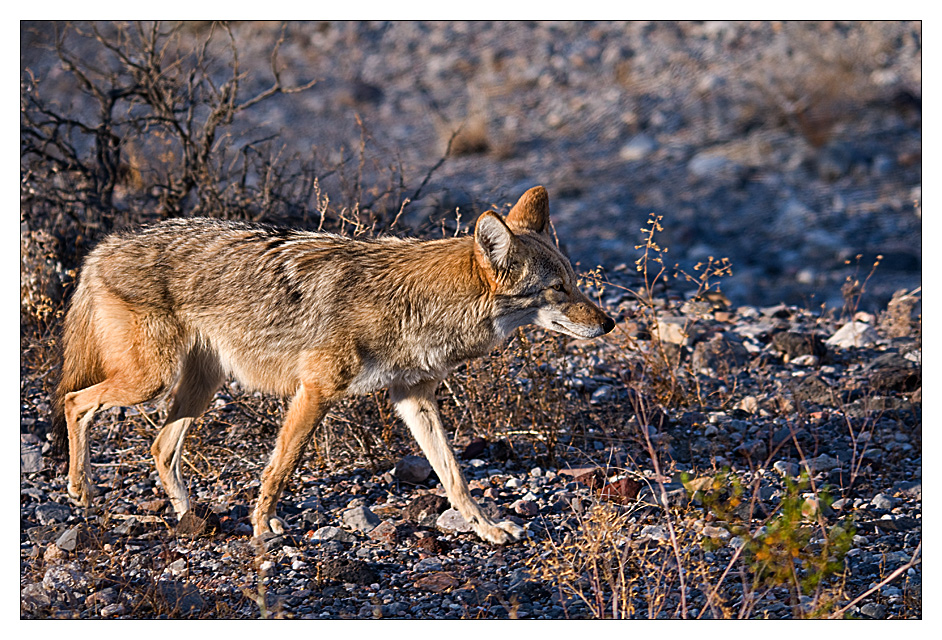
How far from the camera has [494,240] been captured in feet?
15.2

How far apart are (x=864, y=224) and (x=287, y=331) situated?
910 cm

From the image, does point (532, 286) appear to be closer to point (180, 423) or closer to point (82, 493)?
point (180, 423)

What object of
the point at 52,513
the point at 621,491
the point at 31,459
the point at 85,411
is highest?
the point at 85,411

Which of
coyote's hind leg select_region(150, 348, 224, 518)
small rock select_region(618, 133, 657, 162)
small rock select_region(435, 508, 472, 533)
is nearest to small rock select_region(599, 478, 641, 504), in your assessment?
small rock select_region(435, 508, 472, 533)

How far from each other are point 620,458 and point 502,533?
1.33m

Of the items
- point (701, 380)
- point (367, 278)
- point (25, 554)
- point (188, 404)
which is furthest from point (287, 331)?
point (701, 380)

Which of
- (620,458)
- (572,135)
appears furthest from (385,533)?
(572,135)

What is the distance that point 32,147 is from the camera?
25.2 feet

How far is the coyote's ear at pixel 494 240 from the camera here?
452cm

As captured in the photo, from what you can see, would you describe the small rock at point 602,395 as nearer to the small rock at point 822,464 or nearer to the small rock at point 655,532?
the small rock at point 822,464

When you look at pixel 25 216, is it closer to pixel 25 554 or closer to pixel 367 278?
pixel 25 554

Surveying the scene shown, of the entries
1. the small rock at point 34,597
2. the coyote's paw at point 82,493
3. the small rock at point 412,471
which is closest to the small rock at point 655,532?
the small rock at point 412,471

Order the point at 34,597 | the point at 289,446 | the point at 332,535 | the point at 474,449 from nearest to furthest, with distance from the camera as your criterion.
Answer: the point at 34,597, the point at 289,446, the point at 332,535, the point at 474,449

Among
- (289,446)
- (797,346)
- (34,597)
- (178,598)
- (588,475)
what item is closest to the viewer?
(178,598)
